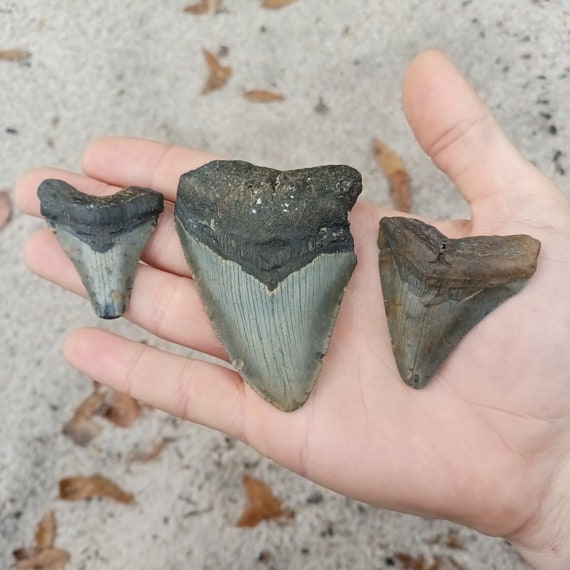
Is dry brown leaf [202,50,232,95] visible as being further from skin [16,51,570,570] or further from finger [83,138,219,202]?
skin [16,51,570,570]

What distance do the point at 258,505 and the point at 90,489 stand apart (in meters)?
0.44

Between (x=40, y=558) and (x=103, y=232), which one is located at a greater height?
(x=103, y=232)

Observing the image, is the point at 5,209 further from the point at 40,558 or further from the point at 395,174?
the point at 395,174

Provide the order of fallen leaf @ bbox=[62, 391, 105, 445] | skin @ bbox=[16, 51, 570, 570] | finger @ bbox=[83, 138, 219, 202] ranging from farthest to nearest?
fallen leaf @ bbox=[62, 391, 105, 445] < finger @ bbox=[83, 138, 219, 202] < skin @ bbox=[16, 51, 570, 570]

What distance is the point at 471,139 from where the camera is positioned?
1.59m

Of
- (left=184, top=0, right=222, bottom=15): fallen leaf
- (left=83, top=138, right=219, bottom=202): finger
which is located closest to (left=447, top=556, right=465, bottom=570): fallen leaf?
(left=83, top=138, right=219, bottom=202): finger

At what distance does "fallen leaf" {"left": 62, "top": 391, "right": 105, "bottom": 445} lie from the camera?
77.7 inches

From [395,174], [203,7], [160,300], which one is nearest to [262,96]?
[203,7]

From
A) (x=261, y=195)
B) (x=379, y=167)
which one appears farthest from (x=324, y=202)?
(x=379, y=167)

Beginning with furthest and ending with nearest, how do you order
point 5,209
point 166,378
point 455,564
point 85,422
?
point 5,209 < point 85,422 < point 455,564 < point 166,378

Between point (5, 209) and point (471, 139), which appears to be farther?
point (5, 209)

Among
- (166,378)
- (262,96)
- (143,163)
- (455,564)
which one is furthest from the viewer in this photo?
(262,96)

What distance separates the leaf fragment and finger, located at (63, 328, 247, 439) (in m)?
0.34

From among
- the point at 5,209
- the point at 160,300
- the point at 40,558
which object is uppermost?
the point at 160,300
